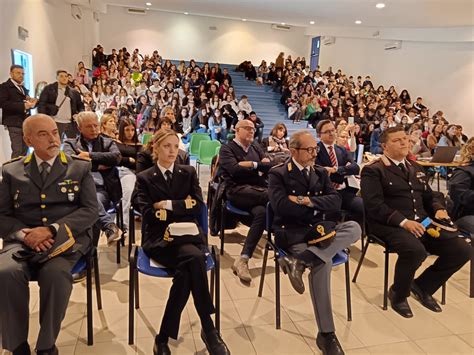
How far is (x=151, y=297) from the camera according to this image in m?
2.60

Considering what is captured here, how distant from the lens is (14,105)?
477 centimetres

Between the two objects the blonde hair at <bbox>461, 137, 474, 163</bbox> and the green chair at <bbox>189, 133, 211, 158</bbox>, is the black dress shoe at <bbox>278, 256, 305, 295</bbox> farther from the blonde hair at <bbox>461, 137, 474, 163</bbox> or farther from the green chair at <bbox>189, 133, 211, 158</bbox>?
the green chair at <bbox>189, 133, 211, 158</bbox>

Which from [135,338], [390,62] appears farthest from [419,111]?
[135,338]

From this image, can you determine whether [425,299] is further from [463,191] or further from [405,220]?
[463,191]

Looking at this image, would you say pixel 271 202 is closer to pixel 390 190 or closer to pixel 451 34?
pixel 390 190

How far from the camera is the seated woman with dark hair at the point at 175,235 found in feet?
6.43

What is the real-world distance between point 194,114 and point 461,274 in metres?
7.35

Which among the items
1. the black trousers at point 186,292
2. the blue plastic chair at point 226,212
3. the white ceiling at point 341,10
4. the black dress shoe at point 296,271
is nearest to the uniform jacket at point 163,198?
the black trousers at point 186,292

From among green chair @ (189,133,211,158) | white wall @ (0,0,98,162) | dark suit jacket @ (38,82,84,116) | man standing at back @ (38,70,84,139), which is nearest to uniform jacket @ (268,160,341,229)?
man standing at back @ (38,70,84,139)

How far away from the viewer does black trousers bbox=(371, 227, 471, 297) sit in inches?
98.1

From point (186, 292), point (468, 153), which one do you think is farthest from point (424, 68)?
point (186, 292)

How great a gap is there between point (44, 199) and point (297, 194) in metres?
1.46

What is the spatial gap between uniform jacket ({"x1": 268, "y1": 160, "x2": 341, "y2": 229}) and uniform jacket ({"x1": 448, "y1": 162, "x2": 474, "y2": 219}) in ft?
4.26

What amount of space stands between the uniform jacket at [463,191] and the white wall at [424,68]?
11.0 meters
